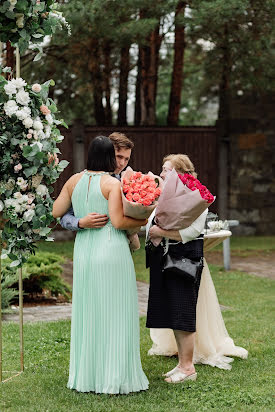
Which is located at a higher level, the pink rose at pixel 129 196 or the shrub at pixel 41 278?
the pink rose at pixel 129 196

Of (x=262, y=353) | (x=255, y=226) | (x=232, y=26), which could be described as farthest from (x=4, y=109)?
(x=255, y=226)

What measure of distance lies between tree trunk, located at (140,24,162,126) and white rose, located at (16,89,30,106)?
1170cm

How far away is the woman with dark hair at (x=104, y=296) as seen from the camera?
16.9 ft

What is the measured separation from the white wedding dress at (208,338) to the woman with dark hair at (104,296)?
1.04 metres

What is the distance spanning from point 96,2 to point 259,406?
8917 millimetres

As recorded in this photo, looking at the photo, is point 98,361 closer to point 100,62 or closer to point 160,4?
point 160,4

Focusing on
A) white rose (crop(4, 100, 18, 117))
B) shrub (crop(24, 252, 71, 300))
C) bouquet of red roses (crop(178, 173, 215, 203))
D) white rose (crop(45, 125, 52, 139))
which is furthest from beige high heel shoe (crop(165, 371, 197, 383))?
shrub (crop(24, 252, 71, 300))

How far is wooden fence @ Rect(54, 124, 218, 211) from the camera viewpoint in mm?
15977

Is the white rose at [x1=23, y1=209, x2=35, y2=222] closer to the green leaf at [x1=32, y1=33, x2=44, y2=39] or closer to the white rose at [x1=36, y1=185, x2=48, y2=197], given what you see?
the white rose at [x1=36, y1=185, x2=48, y2=197]

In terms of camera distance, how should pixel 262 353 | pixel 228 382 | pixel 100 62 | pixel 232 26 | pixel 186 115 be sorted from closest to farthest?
1. pixel 228 382
2. pixel 262 353
3. pixel 232 26
4. pixel 100 62
5. pixel 186 115

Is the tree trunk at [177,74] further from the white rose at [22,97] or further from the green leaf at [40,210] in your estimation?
the green leaf at [40,210]

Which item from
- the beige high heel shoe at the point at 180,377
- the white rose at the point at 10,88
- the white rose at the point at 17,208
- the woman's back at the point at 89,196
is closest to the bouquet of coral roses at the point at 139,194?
the woman's back at the point at 89,196

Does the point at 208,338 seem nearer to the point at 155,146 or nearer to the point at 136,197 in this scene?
the point at 136,197

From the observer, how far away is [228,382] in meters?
5.59
